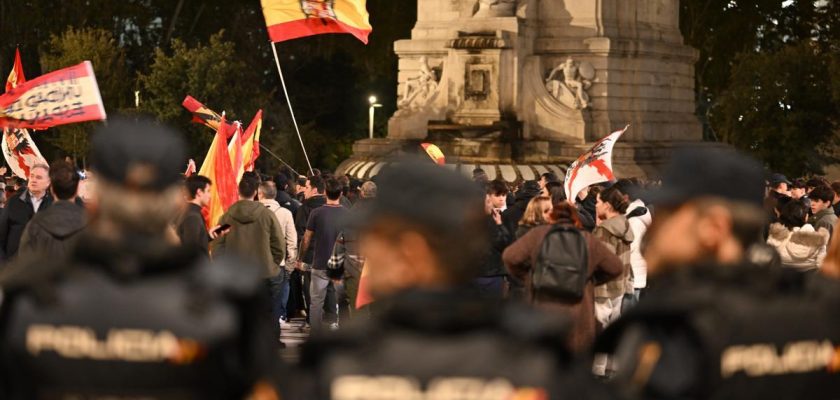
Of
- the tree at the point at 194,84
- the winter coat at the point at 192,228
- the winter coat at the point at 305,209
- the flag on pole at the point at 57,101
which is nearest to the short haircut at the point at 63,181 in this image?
the winter coat at the point at 192,228

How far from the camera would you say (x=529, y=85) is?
115 ft

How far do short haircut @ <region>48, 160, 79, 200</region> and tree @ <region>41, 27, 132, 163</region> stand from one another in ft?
125

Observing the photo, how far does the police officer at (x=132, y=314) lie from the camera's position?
4.43 m

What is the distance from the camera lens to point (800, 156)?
5544cm

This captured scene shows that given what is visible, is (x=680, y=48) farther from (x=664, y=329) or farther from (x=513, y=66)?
(x=664, y=329)

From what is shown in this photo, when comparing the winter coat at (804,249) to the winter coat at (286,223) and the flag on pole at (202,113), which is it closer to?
the winter coat at (286,223)

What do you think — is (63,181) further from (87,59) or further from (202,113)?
(87,59)

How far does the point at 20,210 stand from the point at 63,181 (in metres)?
2.29

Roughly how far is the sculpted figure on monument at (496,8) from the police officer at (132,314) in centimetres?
3048

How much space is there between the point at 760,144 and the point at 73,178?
48.4 meters

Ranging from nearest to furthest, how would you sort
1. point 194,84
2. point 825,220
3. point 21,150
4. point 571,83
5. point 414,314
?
point 414,314 → point 825,220 → point 21,150 → point 571,83 → point 194,84

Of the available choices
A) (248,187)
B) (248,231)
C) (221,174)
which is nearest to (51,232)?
(248,231)

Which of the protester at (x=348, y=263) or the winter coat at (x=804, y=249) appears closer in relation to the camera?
the protester at (x=348, y=263)

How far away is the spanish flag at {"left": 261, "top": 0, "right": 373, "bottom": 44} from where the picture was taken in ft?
72.0
